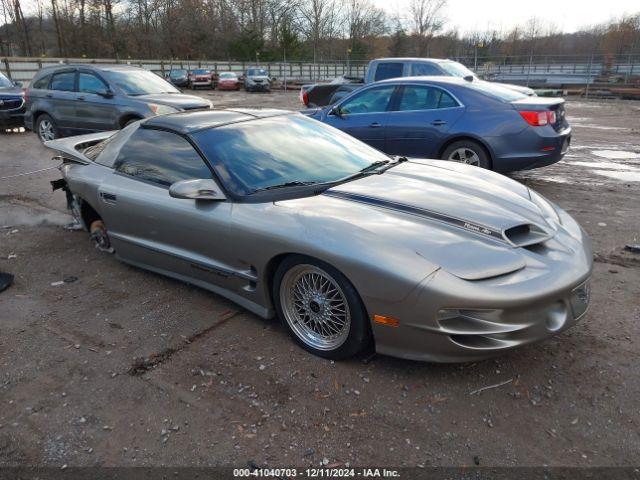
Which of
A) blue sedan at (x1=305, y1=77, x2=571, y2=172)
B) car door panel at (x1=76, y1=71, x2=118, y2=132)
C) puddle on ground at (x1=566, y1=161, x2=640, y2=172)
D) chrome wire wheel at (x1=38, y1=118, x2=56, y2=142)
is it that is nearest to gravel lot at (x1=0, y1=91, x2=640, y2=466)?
blue sedan at (x1=305, y1=77, x2=571, y2=172)

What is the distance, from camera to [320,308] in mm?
3033

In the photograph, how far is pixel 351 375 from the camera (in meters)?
2.92

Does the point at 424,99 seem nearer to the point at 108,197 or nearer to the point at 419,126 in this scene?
the point at 419,126

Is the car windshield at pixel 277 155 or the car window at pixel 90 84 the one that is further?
the car window at pixel 90 84

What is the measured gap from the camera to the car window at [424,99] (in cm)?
702

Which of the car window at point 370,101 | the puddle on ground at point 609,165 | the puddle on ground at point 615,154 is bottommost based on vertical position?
the puddle on ground at point 609,165

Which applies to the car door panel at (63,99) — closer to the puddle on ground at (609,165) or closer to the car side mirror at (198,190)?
the car side mirror at (198,190)

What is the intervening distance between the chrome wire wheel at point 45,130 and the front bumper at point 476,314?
10.5 m

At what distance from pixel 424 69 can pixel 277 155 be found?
334 inches

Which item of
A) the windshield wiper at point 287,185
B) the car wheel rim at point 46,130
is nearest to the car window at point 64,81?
the car wheel rim at point 46,130

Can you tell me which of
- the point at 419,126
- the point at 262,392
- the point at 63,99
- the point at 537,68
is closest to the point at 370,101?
the point at 419,126

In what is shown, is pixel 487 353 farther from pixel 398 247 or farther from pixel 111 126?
pixel 111 126

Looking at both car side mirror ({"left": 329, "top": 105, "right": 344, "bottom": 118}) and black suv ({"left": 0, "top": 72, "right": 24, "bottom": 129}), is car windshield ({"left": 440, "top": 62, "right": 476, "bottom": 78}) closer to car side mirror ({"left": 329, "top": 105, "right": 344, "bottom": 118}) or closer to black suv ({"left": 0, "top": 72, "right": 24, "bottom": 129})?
car side mirror ({"left": 329, "top": 105, "right": 344, "bottom": 118})

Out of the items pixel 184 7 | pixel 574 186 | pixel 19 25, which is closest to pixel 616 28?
pixel 184 7
